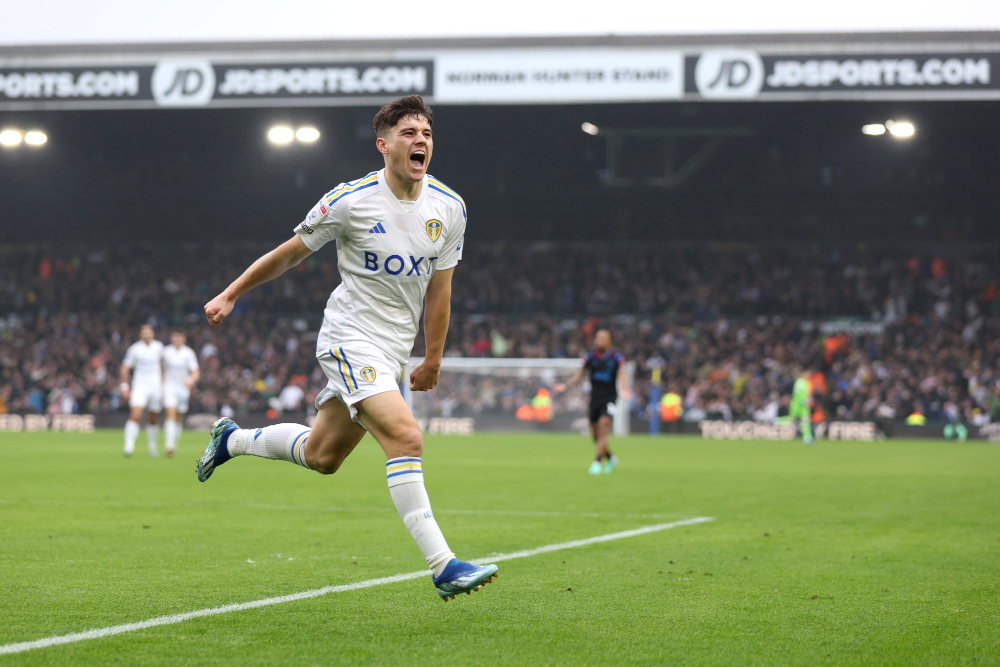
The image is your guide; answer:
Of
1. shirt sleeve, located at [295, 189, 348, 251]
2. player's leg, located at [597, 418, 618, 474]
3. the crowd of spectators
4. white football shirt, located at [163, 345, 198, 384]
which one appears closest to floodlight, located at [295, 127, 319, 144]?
the crowd of spectators

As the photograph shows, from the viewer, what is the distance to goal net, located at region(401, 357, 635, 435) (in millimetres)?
31547

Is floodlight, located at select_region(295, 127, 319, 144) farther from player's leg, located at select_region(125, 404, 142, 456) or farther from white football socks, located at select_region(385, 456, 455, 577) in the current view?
white football socks, located at select_region(385, 456, 455, 577)

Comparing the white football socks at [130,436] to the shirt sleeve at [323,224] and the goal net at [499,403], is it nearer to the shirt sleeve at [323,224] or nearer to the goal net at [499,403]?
the goal net at [499,403]

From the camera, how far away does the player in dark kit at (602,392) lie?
52.2 ft

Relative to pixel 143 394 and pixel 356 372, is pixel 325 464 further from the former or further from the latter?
pixel 143 394

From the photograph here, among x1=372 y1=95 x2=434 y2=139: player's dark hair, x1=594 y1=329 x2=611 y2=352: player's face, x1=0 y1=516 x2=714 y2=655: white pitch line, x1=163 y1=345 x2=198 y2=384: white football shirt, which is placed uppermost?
x1=372 y1=95 x2=434 y2=139: player's dark hair

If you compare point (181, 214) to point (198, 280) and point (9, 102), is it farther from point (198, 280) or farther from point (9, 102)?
point (9, 102)

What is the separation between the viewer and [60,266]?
4119cm

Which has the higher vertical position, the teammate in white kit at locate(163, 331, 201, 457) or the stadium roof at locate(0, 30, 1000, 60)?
the stadium roof at locate(0, 30, 1000, 60)

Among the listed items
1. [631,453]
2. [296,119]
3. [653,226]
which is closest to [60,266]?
[296,119]

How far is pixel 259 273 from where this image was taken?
535 cm

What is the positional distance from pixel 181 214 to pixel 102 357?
659 centimetres

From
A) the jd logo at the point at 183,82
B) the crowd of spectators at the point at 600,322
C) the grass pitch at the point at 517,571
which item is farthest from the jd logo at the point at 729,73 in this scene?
the grass pitch at the point at 517,571

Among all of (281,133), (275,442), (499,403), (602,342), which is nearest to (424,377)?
(275,442)
